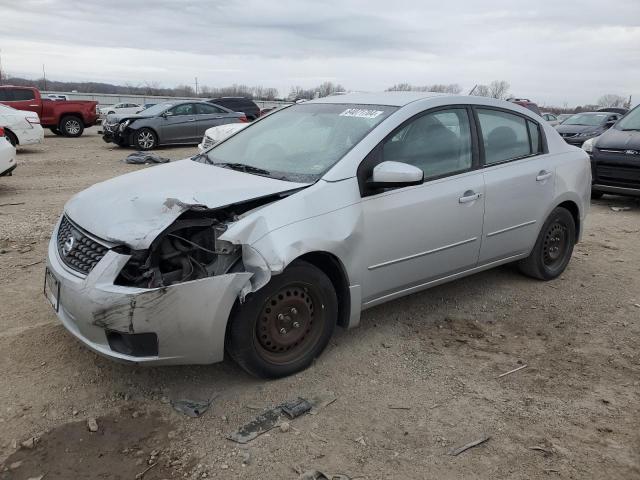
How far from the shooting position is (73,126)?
20781 mm

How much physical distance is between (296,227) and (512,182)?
2177mm

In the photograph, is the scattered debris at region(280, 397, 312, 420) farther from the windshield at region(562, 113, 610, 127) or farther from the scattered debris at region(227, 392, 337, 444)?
the windshield at region(562, 113, 610, 127)

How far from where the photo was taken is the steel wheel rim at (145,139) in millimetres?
16281

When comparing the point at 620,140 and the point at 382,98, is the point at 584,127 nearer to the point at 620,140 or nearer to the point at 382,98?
the point at 620,140

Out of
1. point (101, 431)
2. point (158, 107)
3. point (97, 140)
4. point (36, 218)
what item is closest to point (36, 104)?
point (97, 140)

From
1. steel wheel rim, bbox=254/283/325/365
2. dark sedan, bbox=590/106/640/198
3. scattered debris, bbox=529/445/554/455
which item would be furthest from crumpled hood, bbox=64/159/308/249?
dark sedan, bbox=590/106/640/198

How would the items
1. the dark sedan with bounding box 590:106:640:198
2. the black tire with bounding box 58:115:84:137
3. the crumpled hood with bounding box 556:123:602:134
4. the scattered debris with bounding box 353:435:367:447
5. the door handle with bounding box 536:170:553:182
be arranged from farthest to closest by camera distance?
the black tire with bounding box 58:115:84:137, the crumpled hood with bounding box 556:123:602:134, the dark sedan with bounding box 590:106:640:198, the door handle with bounding box 536:170:553:182, the scattered debris with bounding box 353:435:367:447

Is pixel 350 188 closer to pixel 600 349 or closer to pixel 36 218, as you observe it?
pixel 600 349

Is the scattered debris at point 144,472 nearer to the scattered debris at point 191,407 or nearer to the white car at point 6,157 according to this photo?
the scattered debris at point 191,407

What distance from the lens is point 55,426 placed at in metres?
2.92

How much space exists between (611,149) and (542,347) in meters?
6.16

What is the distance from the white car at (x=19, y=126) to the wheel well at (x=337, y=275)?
13.2 meters

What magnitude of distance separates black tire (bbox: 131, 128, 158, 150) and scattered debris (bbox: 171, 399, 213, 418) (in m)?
14.4

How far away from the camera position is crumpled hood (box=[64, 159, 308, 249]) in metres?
2.97
